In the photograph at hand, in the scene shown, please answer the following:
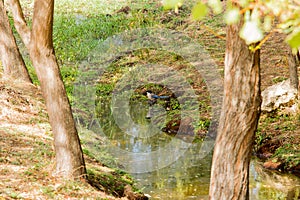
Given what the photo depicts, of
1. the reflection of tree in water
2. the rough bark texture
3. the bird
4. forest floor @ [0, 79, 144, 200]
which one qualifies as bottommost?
the reflection of tree in water

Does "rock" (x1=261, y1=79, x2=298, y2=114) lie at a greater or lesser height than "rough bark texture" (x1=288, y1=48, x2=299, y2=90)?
lesser

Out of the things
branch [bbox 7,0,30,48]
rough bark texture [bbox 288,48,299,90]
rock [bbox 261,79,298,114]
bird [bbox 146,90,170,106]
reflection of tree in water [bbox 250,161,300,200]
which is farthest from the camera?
bird [bbox 146,90,170,106]

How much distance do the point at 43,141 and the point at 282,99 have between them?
17.9ft

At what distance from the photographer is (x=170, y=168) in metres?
9.20

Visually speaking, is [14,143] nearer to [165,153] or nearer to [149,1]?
[165,153]

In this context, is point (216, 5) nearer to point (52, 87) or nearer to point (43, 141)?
point (52, 87)

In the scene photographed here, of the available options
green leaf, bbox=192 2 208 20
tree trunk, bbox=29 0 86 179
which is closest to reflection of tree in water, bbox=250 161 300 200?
tree trunk, bbox=29 0 86 179

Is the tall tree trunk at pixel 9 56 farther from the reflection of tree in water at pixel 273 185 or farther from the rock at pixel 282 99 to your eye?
the rock at pixel 282 99

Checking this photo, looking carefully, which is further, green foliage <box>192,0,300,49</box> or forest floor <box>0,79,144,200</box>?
forest floor <box>0,79,144,200</box>

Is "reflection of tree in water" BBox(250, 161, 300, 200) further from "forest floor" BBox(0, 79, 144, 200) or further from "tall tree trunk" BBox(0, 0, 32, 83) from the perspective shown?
"tall tree trunk" BBox(0, 0, 32, 83)

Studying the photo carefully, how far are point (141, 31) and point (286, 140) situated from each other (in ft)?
27.0

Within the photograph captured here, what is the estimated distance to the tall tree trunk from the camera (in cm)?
1038

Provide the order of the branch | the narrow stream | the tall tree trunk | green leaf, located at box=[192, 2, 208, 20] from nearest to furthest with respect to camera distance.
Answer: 1. green leaf, located at box=[192, 2, 208, 20]
2. the branch
3. the narrow stream
4. the tall tree trunk

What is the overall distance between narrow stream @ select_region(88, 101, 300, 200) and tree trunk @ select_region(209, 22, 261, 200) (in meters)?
3.10
